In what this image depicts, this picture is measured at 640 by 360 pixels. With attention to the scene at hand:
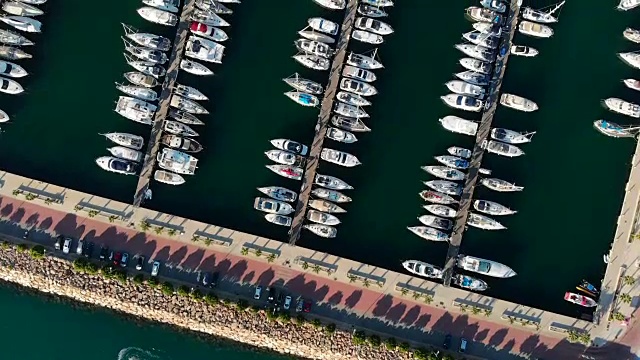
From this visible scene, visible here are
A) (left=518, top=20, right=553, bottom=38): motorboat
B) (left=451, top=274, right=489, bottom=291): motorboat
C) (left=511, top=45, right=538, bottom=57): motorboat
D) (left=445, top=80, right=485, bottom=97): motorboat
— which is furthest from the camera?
(left=518, top=20, right=553, bottom=38): motorboat

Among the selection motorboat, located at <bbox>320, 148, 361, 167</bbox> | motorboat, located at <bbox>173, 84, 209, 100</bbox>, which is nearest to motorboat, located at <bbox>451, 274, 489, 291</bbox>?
motorboat, located at <bbox>320, 148, 361, 167</bbox>

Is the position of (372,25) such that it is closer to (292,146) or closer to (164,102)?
(292,146)

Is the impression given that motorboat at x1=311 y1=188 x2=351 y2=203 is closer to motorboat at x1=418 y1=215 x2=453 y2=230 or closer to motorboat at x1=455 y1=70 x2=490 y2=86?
motorboat at x1=418 y1=215 x2=453 y2=230

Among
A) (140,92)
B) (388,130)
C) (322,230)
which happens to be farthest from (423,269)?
(140,92)

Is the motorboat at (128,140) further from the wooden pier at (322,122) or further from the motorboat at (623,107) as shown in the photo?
the motorboat at (623,107)

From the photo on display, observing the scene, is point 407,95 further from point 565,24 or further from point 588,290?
point 588,290
